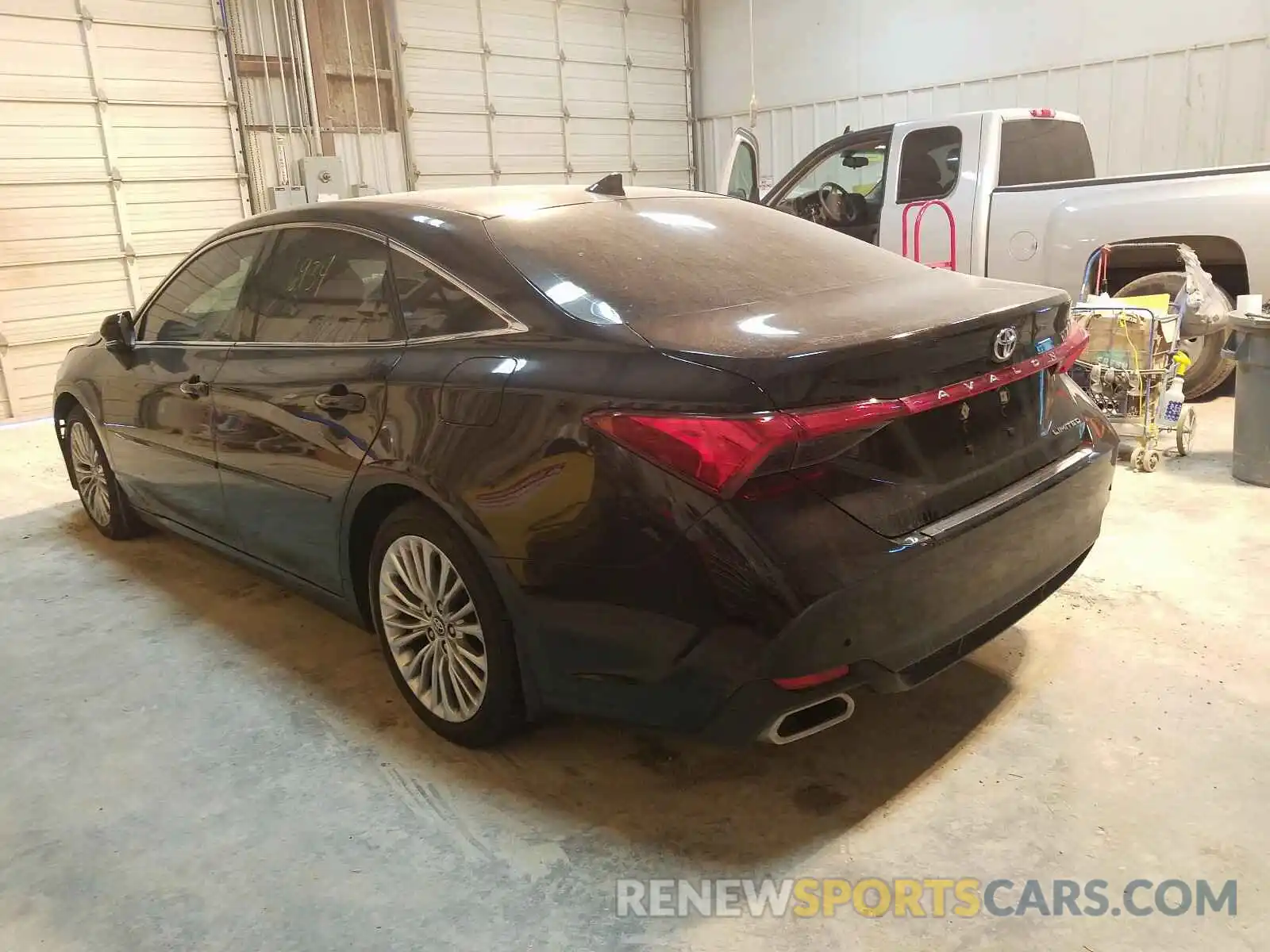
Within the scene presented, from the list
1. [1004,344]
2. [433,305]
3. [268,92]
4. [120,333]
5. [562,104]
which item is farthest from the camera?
[562,104]

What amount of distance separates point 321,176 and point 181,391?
6.91 metres

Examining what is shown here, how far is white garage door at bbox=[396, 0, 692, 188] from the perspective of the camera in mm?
10727

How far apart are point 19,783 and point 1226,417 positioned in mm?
6356

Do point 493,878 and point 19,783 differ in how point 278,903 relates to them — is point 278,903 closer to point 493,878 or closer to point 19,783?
point 493,878

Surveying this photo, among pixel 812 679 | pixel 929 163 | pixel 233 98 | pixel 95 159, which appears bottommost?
pixel 812 679

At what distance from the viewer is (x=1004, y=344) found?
2174 mm

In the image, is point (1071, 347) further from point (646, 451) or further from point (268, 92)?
point (268, 92)

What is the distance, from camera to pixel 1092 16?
9047 millimetres

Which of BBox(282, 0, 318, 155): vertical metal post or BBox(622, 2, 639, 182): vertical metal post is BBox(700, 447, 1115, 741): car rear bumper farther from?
BBox(622, 2, 639, 182): vertical metal post

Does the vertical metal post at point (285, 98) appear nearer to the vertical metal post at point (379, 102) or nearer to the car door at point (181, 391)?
the vertical metal post at point (379, 102)

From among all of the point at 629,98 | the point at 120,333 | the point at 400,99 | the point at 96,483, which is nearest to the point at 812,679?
the point at 120,333

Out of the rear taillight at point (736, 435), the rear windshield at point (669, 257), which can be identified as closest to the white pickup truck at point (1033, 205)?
the rear windshield at point (669, 257)

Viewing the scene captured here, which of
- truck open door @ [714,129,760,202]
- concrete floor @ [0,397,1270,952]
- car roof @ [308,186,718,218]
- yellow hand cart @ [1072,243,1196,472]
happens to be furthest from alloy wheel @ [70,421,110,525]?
yellow hand cart @ [1072,243,1196,472]

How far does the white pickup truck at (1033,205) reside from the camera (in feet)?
18.6
